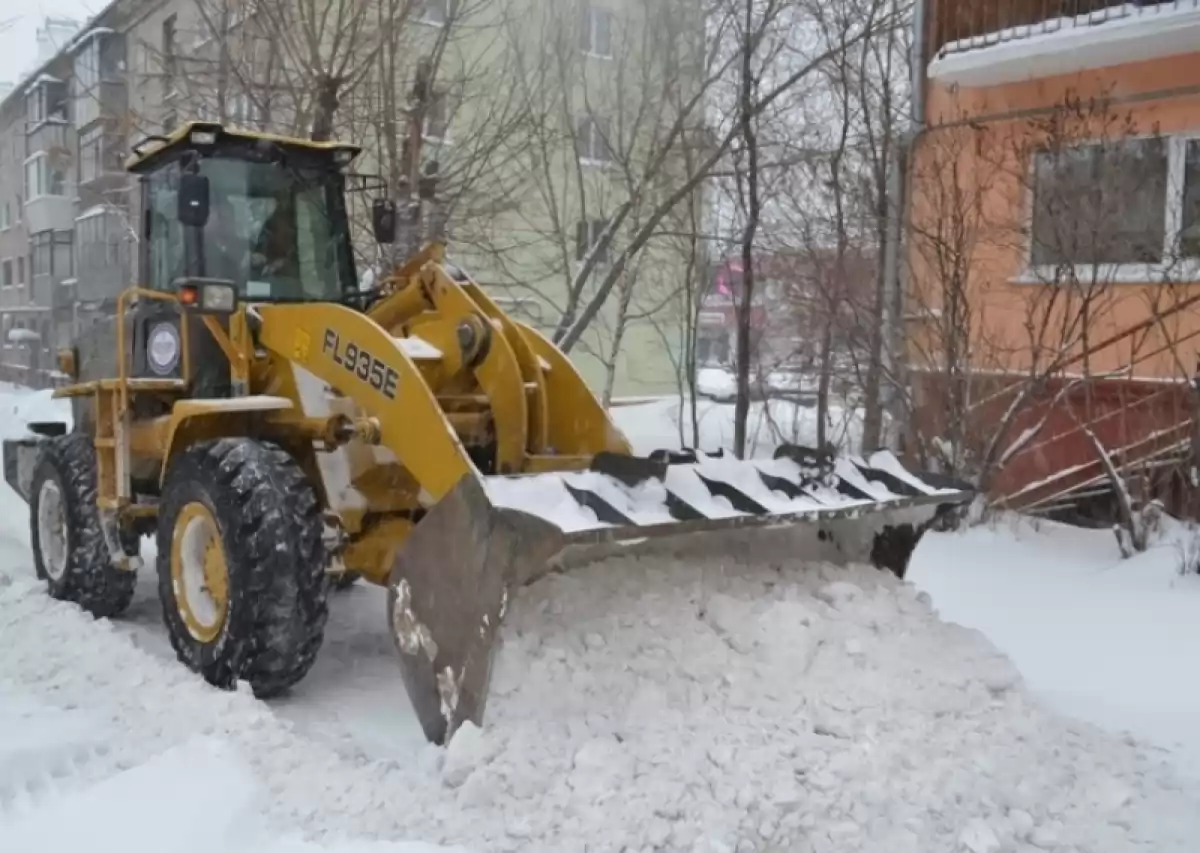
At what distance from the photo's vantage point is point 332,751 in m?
4.30

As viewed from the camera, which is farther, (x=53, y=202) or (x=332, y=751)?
(x=53, y=202)

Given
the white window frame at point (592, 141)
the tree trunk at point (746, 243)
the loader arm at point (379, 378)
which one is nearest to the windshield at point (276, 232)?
the loader arm at point (379, 378)

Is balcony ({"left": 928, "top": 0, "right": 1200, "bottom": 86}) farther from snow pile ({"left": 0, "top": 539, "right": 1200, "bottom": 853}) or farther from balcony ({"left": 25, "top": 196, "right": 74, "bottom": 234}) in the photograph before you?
balcony ({"left": 25, "top": 196, "right": 74, "bottom": 234})

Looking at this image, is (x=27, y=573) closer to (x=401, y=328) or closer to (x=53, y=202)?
(x=401, y=328)

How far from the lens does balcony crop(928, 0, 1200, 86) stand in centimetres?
884

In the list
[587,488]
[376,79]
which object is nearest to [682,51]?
[376,79]

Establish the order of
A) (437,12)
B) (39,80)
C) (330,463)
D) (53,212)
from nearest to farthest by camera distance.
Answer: (330,463) → (437,12) → (53,212) → (39,80)

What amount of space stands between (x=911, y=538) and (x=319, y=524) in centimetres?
265

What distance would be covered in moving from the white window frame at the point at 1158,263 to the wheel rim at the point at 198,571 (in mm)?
5852

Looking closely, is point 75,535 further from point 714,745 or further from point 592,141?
point 592,141

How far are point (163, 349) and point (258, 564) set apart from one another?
6.11ft

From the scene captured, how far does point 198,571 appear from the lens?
5.27 m

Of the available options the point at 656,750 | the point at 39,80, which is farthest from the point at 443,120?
the point at 39,80

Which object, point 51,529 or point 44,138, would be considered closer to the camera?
point 51,529
